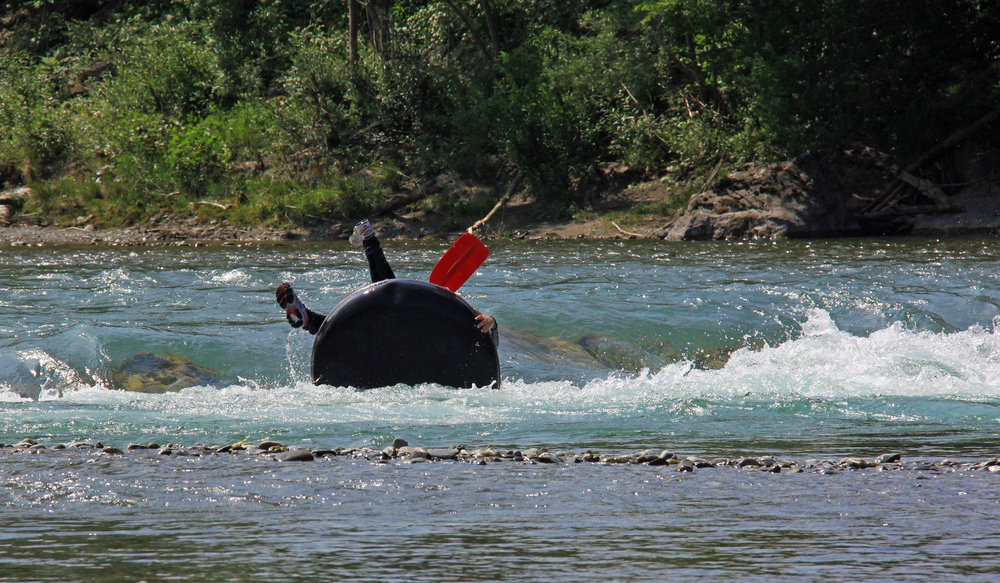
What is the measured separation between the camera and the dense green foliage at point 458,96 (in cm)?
2231

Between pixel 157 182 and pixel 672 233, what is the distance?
14341mm

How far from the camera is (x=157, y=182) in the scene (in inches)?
1089

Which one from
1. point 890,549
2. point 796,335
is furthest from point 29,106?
point 890,549

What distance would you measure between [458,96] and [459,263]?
19.6m

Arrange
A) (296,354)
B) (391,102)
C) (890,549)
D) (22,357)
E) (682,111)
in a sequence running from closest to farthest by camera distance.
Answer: (890,549) → (22,357) → (296,354) → (682,111) → (391,102)

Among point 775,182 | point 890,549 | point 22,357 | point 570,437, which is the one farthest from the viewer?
point 775,182

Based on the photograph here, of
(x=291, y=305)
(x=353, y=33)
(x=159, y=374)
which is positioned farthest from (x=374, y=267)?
(x=353, y=33)

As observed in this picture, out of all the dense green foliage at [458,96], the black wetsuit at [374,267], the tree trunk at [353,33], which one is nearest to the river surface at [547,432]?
the black wetsuit at [374,267]

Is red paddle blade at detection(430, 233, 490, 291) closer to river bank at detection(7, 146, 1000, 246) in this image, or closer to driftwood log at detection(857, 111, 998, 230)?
river bank at detection(7, 146, 1000, 246)

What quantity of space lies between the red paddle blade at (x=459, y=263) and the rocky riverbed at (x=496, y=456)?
7.17 ft

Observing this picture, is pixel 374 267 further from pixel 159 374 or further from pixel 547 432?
pixel 547 432

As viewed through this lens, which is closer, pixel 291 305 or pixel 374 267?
pixel 291 305

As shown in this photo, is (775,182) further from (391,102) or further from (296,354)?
(296,354)

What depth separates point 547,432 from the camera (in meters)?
5.93
